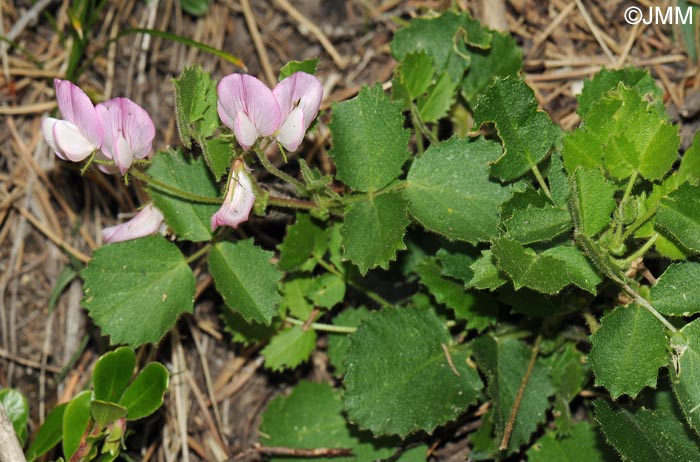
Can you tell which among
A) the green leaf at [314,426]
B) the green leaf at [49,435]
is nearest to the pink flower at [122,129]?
the green leaf at [49,435]

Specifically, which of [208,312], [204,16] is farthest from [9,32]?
[208,312]

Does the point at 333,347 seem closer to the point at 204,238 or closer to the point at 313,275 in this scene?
the point at 313,275

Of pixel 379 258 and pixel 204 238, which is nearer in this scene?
pixel 379 258

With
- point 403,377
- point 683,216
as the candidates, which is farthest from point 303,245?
point 683,216

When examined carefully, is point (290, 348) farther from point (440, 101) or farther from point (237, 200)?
point (440, 101)

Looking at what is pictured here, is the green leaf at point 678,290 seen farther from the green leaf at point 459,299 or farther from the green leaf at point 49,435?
the green leaf at point 49,435

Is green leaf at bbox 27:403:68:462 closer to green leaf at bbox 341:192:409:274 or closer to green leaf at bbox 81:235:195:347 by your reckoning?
green leaf at bbox 81:235:195:347

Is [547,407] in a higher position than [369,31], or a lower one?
lower

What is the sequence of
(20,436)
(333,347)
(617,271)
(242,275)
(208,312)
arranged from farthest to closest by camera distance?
(208,312) < (333,347) < (20,436) < (242,275) < (617,271)
